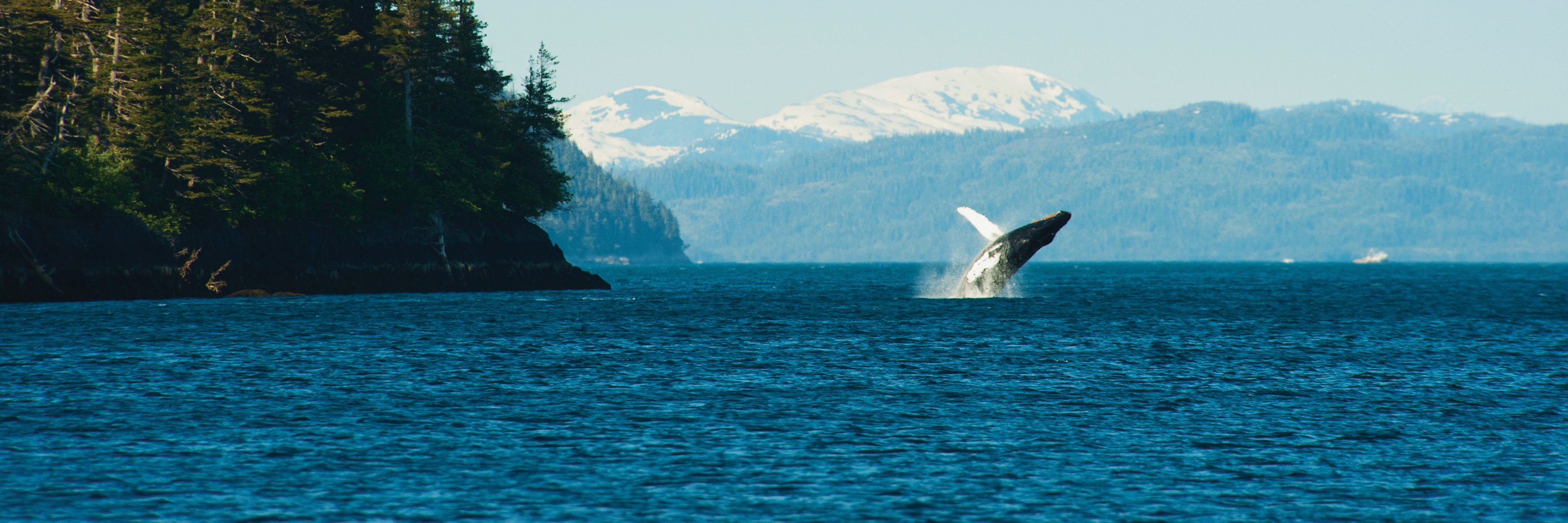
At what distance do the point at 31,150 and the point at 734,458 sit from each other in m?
57.4

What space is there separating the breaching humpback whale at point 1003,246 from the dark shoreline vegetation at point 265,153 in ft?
148

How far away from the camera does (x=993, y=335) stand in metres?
53.2

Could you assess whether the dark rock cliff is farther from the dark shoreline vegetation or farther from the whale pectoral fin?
the whale pectoral fin

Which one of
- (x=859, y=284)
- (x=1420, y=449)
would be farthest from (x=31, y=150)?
(x=859, y=284)

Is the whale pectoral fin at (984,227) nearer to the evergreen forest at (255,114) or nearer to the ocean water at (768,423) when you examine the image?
the ocean water at (768,423)

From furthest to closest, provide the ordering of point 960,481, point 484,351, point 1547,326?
point 1547,326
point 484,351
point 960,481

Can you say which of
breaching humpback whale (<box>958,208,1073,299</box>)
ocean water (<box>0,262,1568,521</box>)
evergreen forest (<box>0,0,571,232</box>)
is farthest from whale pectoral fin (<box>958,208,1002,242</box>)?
evergreen forest (<box>0,0,571,232</box>)

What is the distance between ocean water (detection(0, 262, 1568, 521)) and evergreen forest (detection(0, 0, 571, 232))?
1371cm

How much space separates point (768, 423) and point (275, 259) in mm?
63960

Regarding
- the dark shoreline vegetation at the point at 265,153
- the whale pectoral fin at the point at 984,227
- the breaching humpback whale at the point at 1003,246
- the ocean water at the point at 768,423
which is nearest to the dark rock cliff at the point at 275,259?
the dark shoreline vegetation at the point at 265,153

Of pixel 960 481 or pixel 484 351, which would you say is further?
pixel 484 351

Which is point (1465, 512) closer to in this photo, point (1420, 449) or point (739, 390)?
point (1420, 449)

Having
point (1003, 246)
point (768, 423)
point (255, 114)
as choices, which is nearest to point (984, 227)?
point (1003, 246)

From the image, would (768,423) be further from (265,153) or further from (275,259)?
(275,259)
